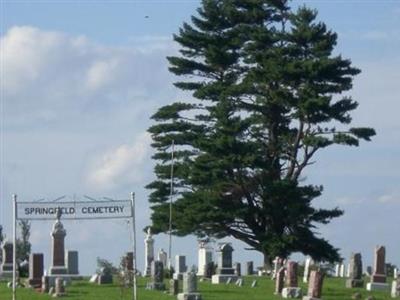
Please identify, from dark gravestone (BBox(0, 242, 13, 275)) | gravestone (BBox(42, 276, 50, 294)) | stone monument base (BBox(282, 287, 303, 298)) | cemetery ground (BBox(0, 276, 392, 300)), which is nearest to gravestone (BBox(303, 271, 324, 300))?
cemetery ground (BBox(0, 276, 392, 300))

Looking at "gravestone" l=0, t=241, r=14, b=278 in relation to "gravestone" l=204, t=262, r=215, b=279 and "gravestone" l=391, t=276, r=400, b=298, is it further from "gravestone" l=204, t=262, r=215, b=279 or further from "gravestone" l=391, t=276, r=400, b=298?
"gravestone" l=391, t=276, r=400, b=298

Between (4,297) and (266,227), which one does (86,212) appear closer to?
(4,297)

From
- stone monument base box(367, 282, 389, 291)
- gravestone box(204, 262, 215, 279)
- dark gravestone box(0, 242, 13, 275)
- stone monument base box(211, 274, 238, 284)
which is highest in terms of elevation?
dark gravestone box(0, 242, 13, 275)

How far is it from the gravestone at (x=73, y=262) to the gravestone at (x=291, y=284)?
755cm

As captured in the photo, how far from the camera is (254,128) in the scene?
197 ft

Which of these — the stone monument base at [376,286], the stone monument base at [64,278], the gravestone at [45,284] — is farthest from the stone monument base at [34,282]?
the stone monument base at [376,286]

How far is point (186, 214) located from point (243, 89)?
18.7ft

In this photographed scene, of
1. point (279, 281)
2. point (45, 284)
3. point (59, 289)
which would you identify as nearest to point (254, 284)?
point (279, 281)

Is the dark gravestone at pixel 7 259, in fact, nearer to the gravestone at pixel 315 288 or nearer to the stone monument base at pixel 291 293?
the stone monument base at pixel 291 293

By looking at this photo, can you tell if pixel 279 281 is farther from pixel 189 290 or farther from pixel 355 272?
pixel 355 272

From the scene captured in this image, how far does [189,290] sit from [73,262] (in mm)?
8871

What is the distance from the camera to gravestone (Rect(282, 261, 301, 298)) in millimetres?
42625

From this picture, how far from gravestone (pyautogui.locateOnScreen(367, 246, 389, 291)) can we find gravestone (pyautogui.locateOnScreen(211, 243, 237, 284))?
15.4ft

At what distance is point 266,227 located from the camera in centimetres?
5897
